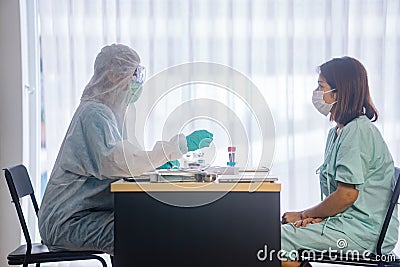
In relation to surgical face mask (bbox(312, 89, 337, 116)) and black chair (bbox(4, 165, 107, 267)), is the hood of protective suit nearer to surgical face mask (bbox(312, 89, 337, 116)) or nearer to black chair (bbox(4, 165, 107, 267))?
black chair (bbox(4, 165, 107, 267))

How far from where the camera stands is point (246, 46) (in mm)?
2812

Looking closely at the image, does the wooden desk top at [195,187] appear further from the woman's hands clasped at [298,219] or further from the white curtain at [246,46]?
the white curtain at [246,46]

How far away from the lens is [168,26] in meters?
2.81

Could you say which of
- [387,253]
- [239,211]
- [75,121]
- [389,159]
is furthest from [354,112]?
[75,121]

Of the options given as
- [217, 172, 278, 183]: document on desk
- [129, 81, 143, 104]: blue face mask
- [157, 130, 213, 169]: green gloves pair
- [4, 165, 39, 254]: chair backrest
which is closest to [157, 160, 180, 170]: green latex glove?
[157, 130, 213, 169]: green gloves pair

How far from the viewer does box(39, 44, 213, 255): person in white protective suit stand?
1.86 meters

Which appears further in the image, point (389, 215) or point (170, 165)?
point (170, 165)

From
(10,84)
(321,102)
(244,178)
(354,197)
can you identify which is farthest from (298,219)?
(10,84)

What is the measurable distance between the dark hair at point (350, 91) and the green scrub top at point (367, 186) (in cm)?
7

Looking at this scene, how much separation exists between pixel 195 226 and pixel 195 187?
113 millimetres

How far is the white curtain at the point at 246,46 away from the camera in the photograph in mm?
2793

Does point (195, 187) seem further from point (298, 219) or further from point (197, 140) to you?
point (298, 219)

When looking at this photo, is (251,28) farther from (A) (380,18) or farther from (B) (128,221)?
(B) (128,221)

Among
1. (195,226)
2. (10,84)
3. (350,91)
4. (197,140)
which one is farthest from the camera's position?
(10,84)
